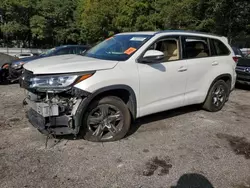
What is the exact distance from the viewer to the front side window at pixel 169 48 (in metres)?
4.78

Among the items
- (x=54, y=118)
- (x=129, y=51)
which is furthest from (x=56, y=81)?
(x=129, y=51)

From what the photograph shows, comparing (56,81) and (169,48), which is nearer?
(56,81)

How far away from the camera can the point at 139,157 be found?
377 cm

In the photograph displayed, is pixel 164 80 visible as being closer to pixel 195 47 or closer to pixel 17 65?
pixel 195 47

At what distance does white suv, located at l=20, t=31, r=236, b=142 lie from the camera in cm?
373

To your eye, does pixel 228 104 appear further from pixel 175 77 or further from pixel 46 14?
pixel 46 14

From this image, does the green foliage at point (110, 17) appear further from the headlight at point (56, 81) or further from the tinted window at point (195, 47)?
the headlight at point (56, 81)

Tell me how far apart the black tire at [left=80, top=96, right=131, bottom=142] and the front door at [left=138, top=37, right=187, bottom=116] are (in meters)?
0.39

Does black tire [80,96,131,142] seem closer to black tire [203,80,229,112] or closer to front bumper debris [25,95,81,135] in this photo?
front bumper debris [25,95,81,135]

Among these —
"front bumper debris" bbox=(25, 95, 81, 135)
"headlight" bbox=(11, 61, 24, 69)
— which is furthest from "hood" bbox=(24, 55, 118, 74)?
"headlight" bbox=(11, 61, 24, 69)

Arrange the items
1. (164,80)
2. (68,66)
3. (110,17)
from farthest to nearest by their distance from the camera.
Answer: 1. (110,17)
2. (164,80)
3. (68,66)

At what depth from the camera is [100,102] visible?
13.0ft

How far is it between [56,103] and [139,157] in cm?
136

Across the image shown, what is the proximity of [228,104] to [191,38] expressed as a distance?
2496 millimetres
